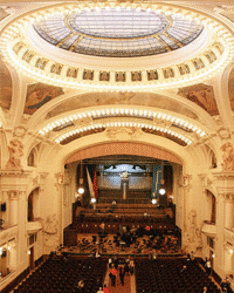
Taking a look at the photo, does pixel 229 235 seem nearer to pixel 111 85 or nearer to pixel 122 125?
pixel 122 125

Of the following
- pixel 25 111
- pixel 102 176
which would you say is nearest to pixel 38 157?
pixel 25 111

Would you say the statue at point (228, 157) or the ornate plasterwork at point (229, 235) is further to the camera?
the statue at point (228, 157)

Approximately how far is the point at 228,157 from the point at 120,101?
643cm

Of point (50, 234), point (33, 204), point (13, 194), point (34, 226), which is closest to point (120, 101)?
point (13, 194)

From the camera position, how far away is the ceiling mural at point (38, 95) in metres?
14.3

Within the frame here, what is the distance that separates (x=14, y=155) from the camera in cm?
1645

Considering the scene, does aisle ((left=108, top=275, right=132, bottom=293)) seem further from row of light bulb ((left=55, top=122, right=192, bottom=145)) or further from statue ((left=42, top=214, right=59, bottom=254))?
row of light bulb ((left=55, top=122, right=192, bottom=145))

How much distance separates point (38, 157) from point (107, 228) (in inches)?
418

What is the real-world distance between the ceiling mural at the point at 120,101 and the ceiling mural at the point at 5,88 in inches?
109

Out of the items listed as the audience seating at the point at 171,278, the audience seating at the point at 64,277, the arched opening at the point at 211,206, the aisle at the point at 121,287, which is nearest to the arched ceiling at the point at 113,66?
the arched opening at the point at 211,206

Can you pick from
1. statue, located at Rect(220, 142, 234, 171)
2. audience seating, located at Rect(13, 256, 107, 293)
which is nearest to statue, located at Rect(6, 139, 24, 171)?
audience seating, located at Rect(13, 256, 107, 293)

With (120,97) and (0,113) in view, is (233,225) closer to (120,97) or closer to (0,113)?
(120,97)

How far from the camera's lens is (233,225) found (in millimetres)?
16328

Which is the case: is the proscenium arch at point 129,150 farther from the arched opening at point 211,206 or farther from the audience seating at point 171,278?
the audience seating at point 171,278
